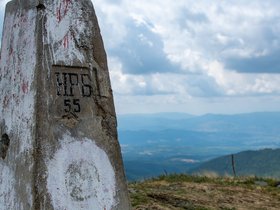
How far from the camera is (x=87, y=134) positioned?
6.03 meters

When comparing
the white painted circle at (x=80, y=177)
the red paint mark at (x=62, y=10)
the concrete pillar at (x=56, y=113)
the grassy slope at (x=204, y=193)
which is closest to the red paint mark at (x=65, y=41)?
the concrete pillar at (x=56, y=113)

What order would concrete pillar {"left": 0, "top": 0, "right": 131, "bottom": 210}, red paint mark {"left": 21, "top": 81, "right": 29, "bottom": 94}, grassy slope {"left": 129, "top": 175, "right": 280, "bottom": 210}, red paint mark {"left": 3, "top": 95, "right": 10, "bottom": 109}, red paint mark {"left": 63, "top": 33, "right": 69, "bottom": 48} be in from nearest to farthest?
concrete pillar {"left": 0, "top": 0, "right": 131, "bottom": 210}
red paint mark {"left": 21, "top": 81, "right": 29, "bottom": 94}
red paint mark {"left": 63, "top": 33, "right": 69, "bottom": 48}
red paint mark {"left": 3, "top": 95, "right": 10, "bottom": 109}
grassy slope {"left": 129, "top": 175, "right": 280, "bottom": 210}

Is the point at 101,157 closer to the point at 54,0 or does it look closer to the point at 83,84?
the point at 83,84

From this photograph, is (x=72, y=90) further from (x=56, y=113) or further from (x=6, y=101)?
(x=6, y=101)

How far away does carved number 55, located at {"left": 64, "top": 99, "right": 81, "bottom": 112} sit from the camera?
5.90m

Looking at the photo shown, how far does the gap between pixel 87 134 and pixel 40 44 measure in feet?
3.78

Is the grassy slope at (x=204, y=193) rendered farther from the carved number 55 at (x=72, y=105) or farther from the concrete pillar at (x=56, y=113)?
the carved number 55 at (x=72, y=105)

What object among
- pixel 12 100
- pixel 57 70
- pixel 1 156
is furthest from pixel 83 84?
pixel 1 156

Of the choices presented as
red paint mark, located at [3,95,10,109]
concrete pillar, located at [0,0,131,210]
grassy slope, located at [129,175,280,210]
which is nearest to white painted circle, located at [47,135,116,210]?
concrete pillar, located at [0,0,131,210]

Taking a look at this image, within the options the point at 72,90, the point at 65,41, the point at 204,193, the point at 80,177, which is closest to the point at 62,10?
the point at 65,41

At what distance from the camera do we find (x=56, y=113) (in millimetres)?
5812

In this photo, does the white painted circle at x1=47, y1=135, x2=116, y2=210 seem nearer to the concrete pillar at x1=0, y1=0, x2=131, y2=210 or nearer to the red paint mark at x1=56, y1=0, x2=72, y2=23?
the concrete pillar at x1=0, y1=0, x2=131, y2=210

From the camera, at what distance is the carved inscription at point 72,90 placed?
19.2 ft

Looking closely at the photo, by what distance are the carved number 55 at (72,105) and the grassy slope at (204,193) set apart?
5557mm
